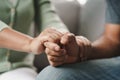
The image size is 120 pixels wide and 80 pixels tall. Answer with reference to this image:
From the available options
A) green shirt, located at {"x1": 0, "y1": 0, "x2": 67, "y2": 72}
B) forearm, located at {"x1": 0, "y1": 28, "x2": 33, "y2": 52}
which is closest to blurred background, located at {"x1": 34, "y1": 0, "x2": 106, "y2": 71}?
green shirt, located at {"x1": 0, "y1": 0, "x2": 67, "y2": 72}

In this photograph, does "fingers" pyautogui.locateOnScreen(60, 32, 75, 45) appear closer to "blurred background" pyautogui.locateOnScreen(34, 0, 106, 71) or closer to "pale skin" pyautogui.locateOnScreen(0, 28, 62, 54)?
"pale skin" pyautogui.locateOnScreen(0, 28, 62, 54)

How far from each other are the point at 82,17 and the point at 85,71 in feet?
2.10

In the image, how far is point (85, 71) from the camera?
3.09 feet

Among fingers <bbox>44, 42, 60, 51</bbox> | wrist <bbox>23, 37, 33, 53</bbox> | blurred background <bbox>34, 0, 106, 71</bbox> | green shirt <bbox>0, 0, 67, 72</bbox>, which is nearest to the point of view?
fingers <bbox>44, 42, 60, 51</bbox>

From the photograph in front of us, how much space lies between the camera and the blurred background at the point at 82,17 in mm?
1450

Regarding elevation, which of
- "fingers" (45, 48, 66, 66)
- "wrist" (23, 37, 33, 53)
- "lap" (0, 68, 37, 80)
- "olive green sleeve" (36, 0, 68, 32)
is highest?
"olive green sleeve" (36, 0, 68, 32)

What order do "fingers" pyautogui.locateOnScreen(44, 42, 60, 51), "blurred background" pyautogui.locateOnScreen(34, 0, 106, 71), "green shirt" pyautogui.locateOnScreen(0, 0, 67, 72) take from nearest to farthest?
"fingers" pyautogui.locateOnScreen(44, 42, 60, 51)
"green shirt" pyautogui.locateOnScreen(0, 0, 67, 72)
"blurred background" pyautogui.locateOnScreen(34, 0, 106, 71)

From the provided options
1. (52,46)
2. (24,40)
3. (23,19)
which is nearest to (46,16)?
(23,19)

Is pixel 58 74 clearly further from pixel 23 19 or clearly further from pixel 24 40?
pixel 23 19

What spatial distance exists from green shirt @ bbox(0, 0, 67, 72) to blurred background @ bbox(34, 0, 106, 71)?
0.69 feet

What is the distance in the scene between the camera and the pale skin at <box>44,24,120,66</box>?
3.03 feet

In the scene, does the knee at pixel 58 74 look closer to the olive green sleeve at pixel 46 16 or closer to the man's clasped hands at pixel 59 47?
the man's clasped hands at pixel 59 47

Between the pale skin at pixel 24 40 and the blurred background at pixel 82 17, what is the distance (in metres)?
0.40

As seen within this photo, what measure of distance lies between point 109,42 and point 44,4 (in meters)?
0.32
